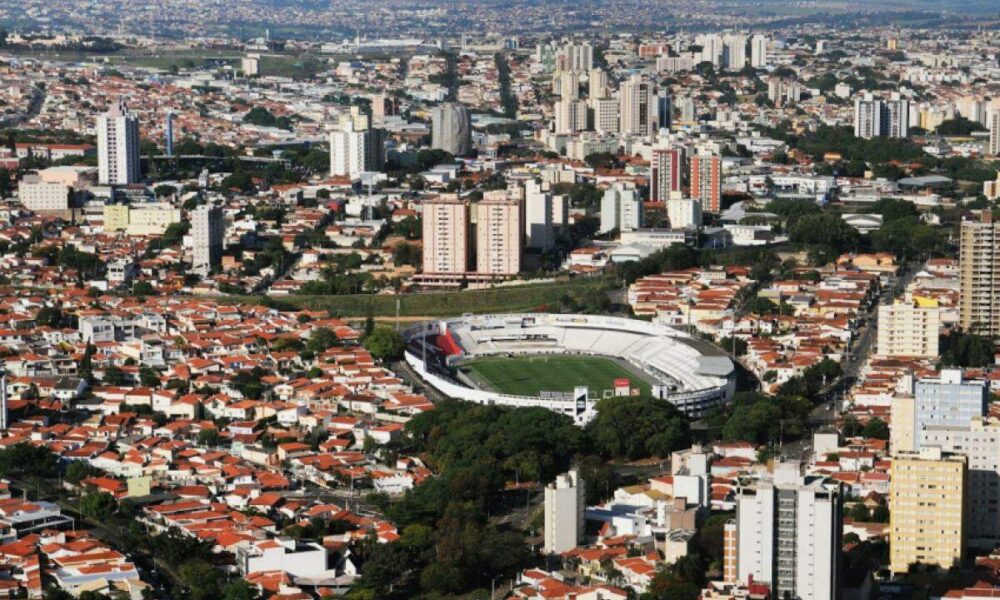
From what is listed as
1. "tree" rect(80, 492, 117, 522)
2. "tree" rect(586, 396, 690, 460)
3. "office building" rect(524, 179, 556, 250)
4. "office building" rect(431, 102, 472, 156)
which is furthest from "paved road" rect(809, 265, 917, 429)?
"office building" rect(431, 102, 472, 156)

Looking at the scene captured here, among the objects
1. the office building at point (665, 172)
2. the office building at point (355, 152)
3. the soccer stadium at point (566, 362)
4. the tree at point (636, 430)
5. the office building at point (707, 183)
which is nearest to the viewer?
the tree at point (636, 430)

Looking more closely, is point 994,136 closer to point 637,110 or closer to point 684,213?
point 637,110

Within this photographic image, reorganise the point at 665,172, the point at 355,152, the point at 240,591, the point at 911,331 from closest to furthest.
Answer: the point at 240,591, the point at 911,331, the point at 665,172, the point at 355,152

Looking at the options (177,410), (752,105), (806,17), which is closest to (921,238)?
(177,410)

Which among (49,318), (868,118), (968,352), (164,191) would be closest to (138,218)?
(164,191)

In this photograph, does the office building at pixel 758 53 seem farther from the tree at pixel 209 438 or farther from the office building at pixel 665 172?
the tree at pixel 209 438

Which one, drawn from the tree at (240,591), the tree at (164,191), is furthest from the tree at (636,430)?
the tree at (164,191)

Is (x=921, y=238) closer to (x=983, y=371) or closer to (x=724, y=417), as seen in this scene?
(x=983, y=371)

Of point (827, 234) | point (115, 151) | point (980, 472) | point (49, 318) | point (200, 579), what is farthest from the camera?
point (115, 151)
